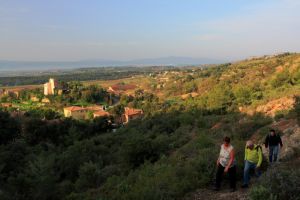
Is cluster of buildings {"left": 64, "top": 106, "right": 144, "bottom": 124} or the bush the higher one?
the bush

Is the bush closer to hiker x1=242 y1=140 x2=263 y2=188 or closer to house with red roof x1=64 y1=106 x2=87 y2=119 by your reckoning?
hiker x1=242 y1=140 x2=263 y2=188

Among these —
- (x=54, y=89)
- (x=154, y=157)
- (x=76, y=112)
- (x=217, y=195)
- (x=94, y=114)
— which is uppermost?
(x=217, y=195)

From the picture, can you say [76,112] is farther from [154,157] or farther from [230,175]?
[230,175]

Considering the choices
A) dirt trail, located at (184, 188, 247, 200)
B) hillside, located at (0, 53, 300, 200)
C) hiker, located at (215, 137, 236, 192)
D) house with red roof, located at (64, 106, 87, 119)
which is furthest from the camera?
house with red roof, located at (64, 106, 87, 119)

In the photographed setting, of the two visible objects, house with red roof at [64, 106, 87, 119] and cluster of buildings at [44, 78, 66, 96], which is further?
cluster of buildings at [44, 78, 66, 96]

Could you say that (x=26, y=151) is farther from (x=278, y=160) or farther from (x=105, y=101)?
(x=105, y=101)

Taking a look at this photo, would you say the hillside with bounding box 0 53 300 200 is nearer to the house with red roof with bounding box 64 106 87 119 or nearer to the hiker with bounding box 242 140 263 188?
the hiker with bounding box 242 140 263 188

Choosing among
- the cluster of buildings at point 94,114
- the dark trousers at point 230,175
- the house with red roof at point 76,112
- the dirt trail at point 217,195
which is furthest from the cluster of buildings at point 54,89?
the dark trousers at point 230,175

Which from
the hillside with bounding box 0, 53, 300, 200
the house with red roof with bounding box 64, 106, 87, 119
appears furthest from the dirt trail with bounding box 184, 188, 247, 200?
the house with red roof with bounding box 64, 106, 87, 119

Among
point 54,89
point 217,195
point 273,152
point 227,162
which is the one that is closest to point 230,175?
point 227,162

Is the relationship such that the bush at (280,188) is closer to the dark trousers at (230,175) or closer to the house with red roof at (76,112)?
the dark trousers at (230,175)

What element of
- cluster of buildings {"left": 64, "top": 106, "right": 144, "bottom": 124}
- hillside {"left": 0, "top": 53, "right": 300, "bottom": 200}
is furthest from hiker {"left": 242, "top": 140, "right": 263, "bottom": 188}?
cluster of buildings {"left": 64, "top": 106, "right": 144, "bottom": 124}

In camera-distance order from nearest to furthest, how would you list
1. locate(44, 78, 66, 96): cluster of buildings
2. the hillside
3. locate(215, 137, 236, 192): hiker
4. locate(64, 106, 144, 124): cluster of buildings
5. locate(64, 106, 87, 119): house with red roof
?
locate(215, 137, 236, 192): hiker < the hillside < locate(64, 106, 144, 124): cluster of buildings < locate(64, 106, 87, 119): house with red roof < locate(44, 78, 66, 96): cluster of buildings

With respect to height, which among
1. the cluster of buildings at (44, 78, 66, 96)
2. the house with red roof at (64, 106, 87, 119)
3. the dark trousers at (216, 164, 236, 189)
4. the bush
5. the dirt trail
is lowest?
the house with red roof at (64, 106, 87, 119)
